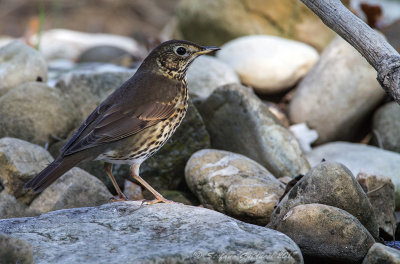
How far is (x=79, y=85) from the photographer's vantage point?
6949 mm

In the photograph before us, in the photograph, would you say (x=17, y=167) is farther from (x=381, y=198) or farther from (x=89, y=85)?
(x=381, y=198)

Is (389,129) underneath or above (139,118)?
underneath

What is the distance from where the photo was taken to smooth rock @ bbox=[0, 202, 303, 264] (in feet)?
11.2

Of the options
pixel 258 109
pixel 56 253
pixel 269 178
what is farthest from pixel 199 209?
pixel 258 109

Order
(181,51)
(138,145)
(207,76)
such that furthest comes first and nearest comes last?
(207,76) → (181,51) → (138,145)

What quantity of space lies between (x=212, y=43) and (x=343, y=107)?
3184 mm

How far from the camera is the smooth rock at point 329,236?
13.6 ft

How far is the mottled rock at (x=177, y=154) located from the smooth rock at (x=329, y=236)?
79.4 inches

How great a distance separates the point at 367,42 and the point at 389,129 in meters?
3.36

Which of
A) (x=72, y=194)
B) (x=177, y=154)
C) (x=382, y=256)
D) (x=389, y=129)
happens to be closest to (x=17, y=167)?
(x=72, y=194)

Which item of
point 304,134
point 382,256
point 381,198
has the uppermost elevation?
point 382,256

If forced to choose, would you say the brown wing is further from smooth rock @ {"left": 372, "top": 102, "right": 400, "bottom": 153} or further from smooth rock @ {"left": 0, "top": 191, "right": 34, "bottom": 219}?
smooth rock @ {"left": 372, "top": 102, "right": 400, "bottom": 153}

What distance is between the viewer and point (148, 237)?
369 centimetres

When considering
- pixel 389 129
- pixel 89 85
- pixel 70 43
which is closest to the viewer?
pixel 89 85
